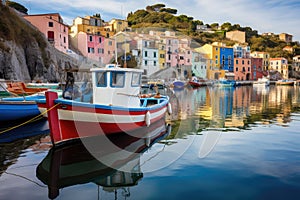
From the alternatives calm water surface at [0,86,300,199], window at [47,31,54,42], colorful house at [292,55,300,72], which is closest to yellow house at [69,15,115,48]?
window at [47,31,54,42]

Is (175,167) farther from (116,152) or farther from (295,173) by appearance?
(295,173)

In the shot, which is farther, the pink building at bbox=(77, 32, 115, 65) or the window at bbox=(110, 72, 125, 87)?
the pink building at bbox=(77, 32, 115, 65)

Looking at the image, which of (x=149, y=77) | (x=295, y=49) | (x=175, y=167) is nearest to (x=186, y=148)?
(x=175, y=167)

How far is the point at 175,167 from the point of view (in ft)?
26.8

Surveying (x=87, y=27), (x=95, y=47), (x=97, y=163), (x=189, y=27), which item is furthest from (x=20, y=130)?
(x=189, y=27)

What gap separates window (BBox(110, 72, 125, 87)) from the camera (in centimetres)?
1140

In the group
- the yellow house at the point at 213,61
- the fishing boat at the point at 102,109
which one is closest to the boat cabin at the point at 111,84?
the fishing boat at the point at 102,109

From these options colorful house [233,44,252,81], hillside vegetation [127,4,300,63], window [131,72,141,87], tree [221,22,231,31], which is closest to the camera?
window [131,72,141,87]

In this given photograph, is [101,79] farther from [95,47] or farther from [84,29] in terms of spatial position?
[84,29]

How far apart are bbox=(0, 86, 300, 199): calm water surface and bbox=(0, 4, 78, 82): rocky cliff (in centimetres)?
2015

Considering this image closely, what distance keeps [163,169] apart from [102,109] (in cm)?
349

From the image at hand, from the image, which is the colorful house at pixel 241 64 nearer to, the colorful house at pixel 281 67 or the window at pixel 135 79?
the colorful house at pixel 281 67

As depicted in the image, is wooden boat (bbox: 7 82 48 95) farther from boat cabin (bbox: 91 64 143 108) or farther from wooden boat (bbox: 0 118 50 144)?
boat cabin (bbox: 91 64 143 108)

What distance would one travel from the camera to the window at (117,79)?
11.4m
